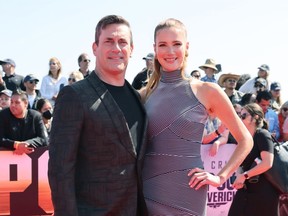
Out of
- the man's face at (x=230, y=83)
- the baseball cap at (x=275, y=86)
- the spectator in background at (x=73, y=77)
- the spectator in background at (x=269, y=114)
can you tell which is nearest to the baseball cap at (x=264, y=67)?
the baseball cap at (x=275, y=86)

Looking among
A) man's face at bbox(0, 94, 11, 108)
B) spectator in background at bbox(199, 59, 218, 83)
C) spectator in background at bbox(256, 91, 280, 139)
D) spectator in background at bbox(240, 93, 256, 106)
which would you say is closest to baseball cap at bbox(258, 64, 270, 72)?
spectator in background at bbox(199, 59, 218, 83)

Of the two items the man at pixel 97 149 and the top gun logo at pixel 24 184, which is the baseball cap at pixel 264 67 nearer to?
the top gun logo at pixel 24 184

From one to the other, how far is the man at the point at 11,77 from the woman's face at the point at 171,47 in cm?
751

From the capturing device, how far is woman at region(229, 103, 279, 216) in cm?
576

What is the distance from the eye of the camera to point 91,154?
3.07 meters

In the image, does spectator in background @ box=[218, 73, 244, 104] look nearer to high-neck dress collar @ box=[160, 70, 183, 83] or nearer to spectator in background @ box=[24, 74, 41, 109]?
spectator in background @ box=[24, 74, 41, 109]

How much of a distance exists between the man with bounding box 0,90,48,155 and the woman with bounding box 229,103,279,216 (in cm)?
301

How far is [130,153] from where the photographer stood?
3.12 metres

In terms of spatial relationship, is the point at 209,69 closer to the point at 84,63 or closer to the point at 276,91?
the point at 276,91

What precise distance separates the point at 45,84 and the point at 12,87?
705 mm

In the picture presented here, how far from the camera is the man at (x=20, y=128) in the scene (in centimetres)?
752

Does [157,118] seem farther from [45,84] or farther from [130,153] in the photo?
[45,84]

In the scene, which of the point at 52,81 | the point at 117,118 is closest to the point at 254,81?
the point at 52,81

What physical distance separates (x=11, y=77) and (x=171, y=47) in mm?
7819
